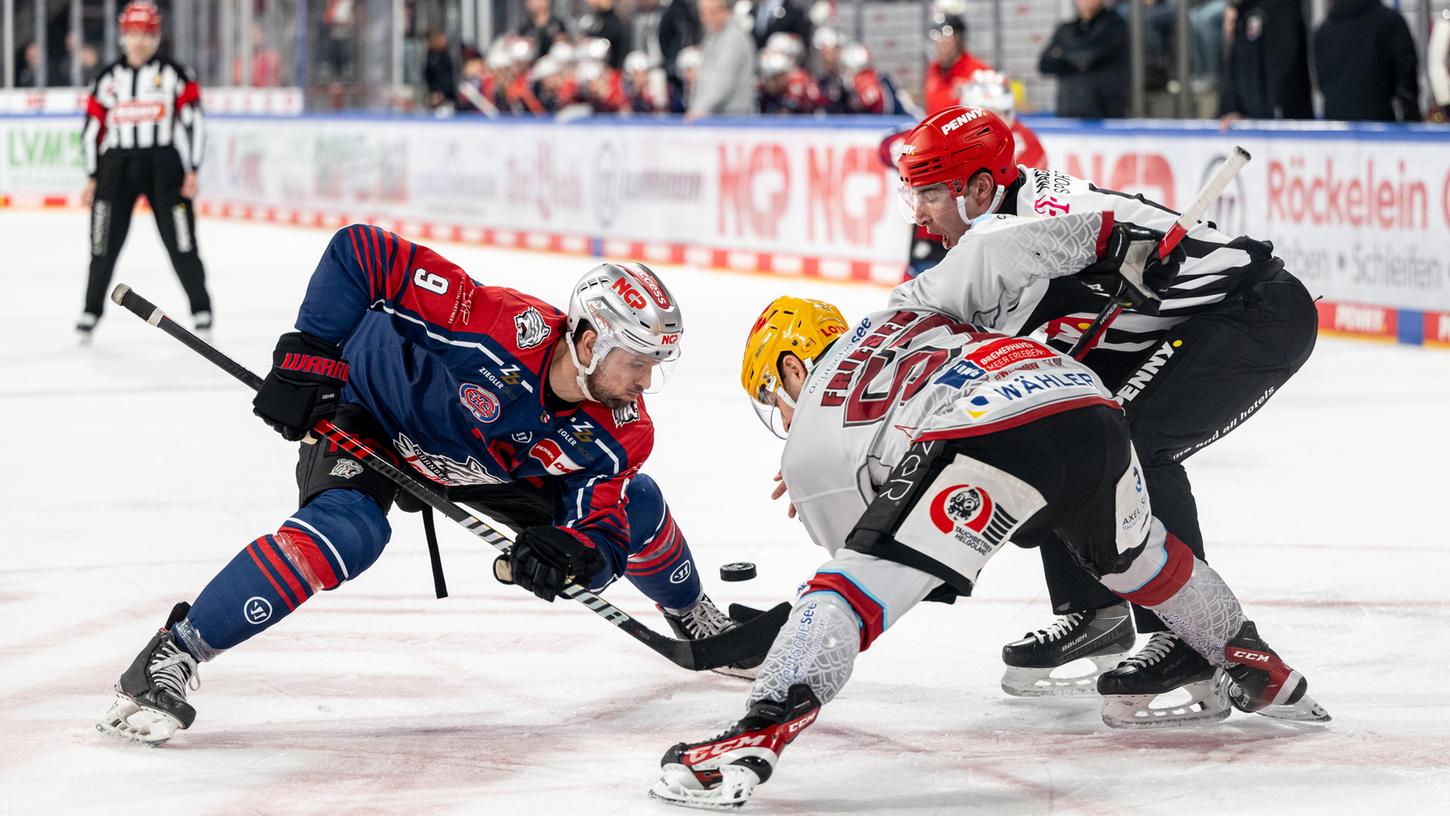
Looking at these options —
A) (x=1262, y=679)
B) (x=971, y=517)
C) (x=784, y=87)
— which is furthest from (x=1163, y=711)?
(x=784, y=87)

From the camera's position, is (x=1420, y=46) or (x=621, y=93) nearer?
(x=1420, y=46)

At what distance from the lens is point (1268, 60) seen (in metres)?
10.4

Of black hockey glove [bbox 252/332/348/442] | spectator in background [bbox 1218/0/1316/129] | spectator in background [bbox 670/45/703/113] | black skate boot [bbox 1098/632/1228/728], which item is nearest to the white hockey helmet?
black hockey glove [bbox 252/332/348/442]

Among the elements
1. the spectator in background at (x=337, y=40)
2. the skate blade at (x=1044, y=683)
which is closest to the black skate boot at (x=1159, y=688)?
the skate blade at (x=1044, y=683)

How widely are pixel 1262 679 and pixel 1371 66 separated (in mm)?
6699

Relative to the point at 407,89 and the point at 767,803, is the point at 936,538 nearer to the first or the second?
the point at 767,803

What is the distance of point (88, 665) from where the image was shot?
416cm

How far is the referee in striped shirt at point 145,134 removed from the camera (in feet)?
32.8

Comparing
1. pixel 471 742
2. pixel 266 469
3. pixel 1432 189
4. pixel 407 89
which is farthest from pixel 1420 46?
pixel 407 89

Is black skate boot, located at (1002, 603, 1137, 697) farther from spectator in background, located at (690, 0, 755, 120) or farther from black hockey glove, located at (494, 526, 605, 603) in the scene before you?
spectator in background, located at (690, 0, 755, 120)

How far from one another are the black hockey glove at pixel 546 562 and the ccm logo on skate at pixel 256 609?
0.41 metres

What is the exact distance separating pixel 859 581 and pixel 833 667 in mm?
138

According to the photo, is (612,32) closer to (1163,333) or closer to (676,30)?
(676,30)

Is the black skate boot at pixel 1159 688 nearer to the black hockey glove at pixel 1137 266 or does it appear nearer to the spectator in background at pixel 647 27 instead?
the black hockey glove at pixel 1137 266
